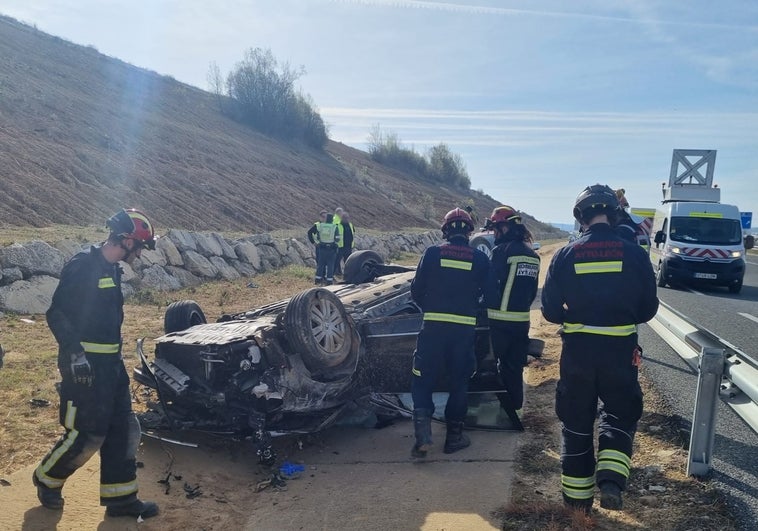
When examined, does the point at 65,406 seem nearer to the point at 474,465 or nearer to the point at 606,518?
the point at 474,465

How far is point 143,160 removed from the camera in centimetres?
2447

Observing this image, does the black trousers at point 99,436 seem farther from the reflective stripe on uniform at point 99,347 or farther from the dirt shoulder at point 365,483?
the dirt shoulder at point 365,483

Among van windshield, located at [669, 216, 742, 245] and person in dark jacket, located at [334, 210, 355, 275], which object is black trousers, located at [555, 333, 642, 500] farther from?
van windshield, located at [669, 216, 742, 245]

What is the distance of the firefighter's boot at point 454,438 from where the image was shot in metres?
4.61

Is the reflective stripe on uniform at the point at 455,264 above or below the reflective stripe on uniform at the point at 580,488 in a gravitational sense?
above

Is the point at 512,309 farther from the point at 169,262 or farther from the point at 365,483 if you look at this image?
the point at 169,262

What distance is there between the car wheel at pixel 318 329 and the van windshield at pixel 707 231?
12.0 metres

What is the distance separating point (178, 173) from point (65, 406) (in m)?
23.1

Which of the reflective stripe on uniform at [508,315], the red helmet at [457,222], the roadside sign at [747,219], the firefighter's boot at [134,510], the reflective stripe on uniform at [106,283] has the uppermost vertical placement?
the roadside sign at [747,219]

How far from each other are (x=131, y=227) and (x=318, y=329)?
65.3 inches

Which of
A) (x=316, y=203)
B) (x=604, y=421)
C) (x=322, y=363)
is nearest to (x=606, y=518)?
(x=604, y=421)

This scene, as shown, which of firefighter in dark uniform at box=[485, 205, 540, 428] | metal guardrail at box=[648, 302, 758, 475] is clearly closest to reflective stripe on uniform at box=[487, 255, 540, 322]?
firefighter in dark uniform at box=[485, 205, 540, 428]

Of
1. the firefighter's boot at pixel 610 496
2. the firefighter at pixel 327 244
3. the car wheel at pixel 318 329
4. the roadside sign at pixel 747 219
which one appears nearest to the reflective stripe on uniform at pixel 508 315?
the car wheel at pixel 318 329

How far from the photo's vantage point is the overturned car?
427cm
